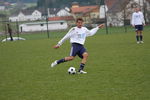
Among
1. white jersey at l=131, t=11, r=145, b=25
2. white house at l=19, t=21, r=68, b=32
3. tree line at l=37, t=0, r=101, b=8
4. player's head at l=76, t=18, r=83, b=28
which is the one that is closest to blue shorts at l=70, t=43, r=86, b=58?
player's head at l=76, t=18, r=83, b=28

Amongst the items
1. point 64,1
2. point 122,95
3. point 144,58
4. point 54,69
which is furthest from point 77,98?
point 64,1

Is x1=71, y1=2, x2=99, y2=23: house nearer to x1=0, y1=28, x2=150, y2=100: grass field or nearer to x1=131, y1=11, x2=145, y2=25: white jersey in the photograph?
x1=131, y1=11, x2=145, y2=25: white jersey

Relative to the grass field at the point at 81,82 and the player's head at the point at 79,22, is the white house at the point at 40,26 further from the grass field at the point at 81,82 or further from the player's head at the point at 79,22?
the player's head at the point at 79,22

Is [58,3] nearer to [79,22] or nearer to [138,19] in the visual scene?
[138,19]

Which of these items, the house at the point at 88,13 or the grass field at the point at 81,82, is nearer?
the grass field at the point at 81,82

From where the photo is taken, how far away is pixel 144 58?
45.2ft

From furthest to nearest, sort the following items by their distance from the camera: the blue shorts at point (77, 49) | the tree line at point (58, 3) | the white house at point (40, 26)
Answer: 1. the tree line at point (58, 3)
2. the white house at point (40, 26)
3. the blue shorts at point (77, 49)

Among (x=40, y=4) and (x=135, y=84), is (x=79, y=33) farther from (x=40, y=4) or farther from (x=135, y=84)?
(x=40, y=4)

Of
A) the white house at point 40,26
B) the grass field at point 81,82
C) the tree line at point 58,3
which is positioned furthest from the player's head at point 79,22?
the tree line at point 58,3

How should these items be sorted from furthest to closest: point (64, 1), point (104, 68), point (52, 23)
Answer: point (64, 1)
point (52, 23)
point (104, 68)

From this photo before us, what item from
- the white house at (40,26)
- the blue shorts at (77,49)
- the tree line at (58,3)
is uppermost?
the tree line at (58,3)

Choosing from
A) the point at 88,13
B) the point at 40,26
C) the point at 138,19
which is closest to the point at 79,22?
the point at 138,19

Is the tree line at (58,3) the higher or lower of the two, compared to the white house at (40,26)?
higher

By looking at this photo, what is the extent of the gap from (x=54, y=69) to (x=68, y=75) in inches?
60.9
